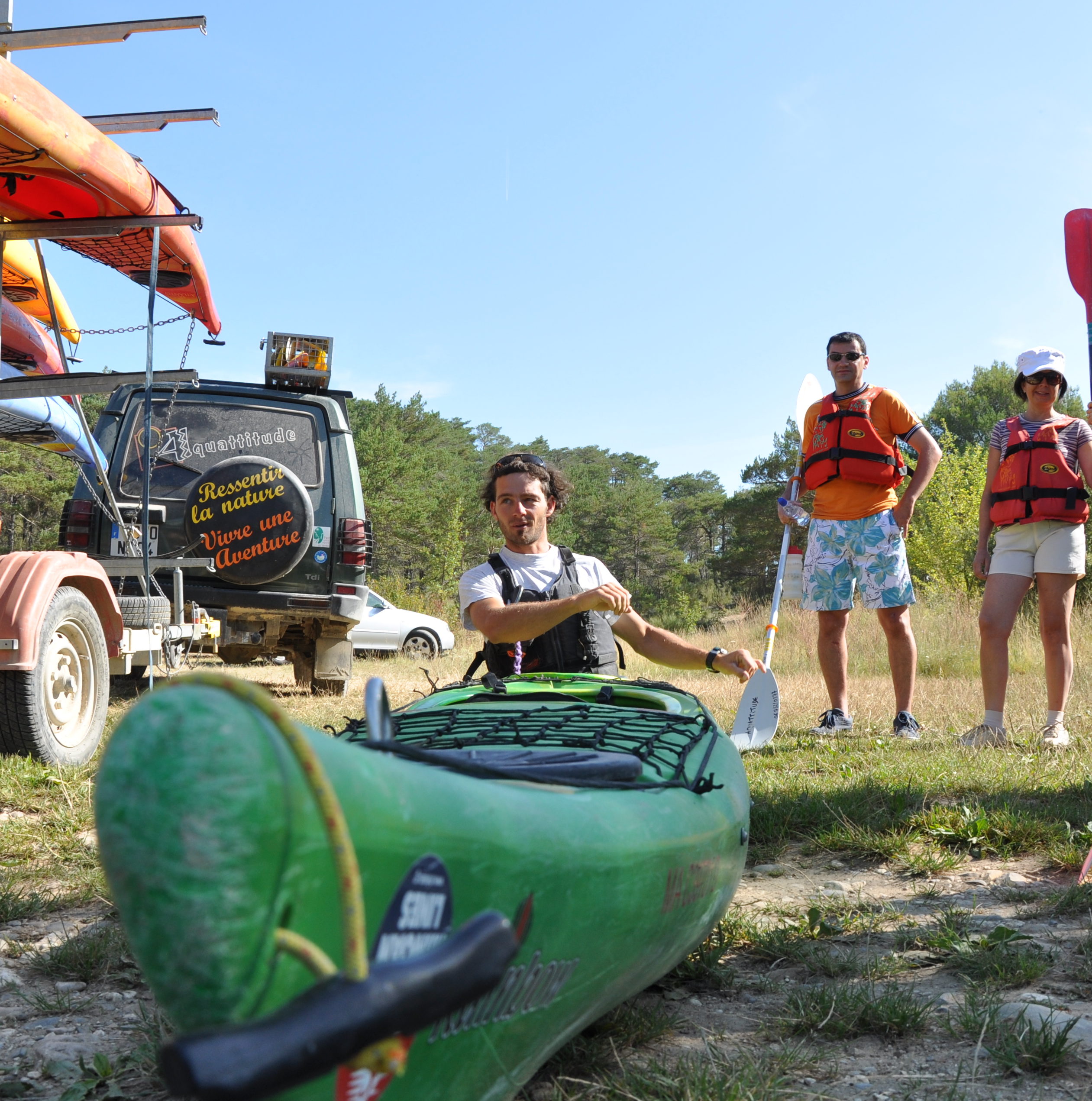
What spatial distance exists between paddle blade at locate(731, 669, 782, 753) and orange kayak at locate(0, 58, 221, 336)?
3880 millimetres

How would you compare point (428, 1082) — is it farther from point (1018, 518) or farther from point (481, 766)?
point (1018, 518)

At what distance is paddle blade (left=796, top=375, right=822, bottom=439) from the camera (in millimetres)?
6828

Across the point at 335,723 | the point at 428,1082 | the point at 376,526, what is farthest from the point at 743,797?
the point at 376,526

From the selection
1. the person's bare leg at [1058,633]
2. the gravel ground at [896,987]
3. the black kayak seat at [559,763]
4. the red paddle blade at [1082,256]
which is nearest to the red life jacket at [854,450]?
the person's bare leg at [1058,633]

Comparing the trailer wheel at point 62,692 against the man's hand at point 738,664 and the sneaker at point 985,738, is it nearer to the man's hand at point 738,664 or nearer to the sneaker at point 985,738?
the man's hand at point 738,664

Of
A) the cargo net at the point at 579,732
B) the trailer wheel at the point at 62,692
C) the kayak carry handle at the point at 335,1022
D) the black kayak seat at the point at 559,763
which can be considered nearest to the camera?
the kayak carry handle at the point at 335,1022

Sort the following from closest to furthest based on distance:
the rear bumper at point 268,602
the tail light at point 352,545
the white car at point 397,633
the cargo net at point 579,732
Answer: the cargo net at point 579,732, the rear bumper at point 268,602, the tail light at point 352,545, the white car at point 397,633

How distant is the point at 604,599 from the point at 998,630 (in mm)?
3004

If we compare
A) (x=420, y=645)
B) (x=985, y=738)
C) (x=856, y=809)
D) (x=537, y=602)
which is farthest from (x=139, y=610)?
(x=420, y=645)

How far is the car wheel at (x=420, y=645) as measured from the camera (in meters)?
14.8

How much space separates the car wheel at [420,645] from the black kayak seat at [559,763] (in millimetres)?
13068

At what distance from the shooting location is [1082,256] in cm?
411

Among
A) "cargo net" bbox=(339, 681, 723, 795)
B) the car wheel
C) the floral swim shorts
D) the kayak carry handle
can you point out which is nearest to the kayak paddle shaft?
the floral swim shorts

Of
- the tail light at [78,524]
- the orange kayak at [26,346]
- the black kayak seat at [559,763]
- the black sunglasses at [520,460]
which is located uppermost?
the orange kayak at [26,346]
